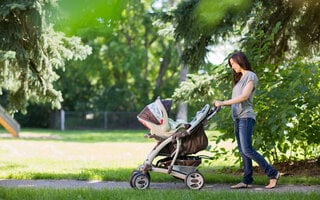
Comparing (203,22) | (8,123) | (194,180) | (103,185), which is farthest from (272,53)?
(8,123)

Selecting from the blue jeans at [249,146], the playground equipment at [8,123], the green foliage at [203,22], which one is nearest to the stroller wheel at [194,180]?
the blue jeans at [249,146]

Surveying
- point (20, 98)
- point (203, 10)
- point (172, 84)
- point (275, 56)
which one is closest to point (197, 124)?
point (203, 10)

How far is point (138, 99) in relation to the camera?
34.9 meters

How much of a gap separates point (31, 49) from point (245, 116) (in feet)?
12.6

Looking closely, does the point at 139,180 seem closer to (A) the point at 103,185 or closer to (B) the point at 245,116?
(A) the point at 103,185

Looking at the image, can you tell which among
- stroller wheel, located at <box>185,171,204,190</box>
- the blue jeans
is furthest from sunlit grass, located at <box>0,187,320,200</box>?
the blue jeans

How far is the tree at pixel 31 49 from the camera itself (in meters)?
6.72

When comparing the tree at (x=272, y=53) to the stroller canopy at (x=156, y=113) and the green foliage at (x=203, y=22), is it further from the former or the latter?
the stroller canopy at (x=156, y=113)

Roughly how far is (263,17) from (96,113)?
26.8 meters

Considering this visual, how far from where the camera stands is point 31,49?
7.80m

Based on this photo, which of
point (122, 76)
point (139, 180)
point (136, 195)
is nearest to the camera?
point (136, 195)

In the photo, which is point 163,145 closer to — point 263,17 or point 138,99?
point 263,17

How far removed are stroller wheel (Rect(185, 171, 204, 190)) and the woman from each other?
0.49 meters

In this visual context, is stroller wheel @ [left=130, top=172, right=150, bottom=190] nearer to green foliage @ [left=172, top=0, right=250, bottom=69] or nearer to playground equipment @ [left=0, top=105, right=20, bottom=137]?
green foliage @ [left=172, top=0, right=250, bottom=69]
